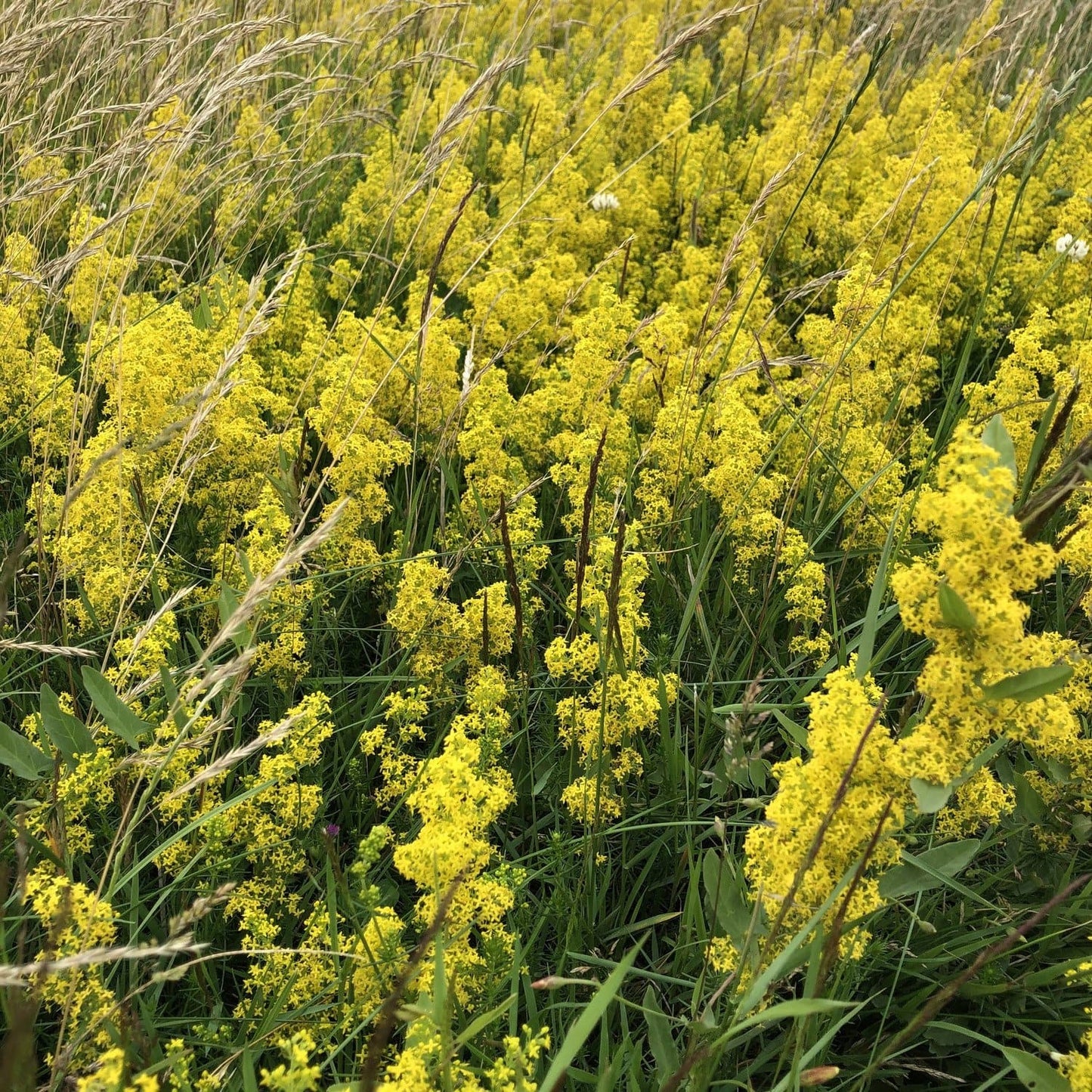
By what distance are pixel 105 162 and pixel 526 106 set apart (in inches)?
168

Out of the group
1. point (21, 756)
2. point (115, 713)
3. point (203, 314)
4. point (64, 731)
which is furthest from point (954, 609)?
point (203, 314)

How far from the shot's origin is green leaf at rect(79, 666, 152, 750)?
2.21 meters

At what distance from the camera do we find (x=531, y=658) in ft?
9.68

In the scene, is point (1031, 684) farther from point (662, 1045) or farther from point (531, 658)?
point (531, 658)

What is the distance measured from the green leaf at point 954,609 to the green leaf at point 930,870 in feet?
2.01

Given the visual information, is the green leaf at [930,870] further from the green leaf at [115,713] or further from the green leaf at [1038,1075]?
the green leaf at [115,713]

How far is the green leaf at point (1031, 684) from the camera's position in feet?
5.08

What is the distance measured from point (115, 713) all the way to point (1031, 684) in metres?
1.86

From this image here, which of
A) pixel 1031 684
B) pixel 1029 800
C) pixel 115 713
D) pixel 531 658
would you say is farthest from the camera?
pixel 531 658

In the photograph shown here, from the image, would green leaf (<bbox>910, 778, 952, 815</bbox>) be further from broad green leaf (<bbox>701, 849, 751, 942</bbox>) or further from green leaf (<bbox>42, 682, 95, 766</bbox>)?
green leaf (<bbox>42, 682, 95, 766</bbox>)

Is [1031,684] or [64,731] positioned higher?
[1031,684]

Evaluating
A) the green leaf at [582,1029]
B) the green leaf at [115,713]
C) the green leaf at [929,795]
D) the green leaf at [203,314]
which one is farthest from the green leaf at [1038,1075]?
the green leaf at [203,314]

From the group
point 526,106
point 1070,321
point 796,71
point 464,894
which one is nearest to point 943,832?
point 464,894

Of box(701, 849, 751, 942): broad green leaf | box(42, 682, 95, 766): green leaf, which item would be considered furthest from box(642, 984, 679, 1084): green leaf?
box(42, 682, 95, 766): green leaf
